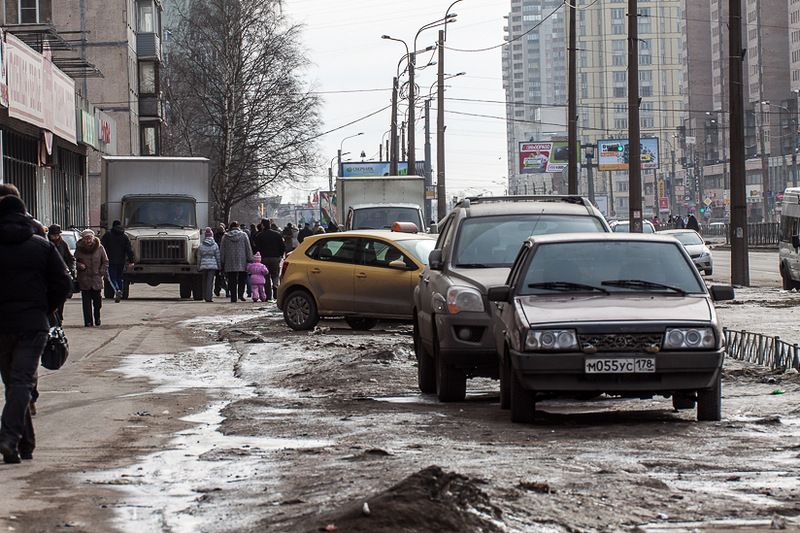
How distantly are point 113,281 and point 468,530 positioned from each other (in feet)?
90.4

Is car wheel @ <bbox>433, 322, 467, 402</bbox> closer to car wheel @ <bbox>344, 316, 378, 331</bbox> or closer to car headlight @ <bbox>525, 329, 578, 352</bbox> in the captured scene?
car headlight @ <bbox>525, 329, 578, 352</bbox>

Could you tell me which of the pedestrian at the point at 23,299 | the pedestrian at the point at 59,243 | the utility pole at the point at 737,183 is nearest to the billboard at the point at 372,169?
the utility pole at the point at 737,183

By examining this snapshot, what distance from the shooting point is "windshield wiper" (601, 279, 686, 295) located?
39.0ft

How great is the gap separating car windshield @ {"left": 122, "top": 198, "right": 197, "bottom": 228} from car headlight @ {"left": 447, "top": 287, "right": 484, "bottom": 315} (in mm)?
24277

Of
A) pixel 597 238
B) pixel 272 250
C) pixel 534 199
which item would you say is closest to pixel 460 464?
pixel 597 238

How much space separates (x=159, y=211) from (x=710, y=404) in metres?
26.8

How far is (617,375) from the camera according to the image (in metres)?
11.1

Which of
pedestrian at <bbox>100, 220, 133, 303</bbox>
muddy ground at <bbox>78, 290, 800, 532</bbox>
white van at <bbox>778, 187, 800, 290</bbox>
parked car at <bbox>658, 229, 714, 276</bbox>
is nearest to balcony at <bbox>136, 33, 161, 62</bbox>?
parked car at <bbox>658, 229, 714, 276</bbox>

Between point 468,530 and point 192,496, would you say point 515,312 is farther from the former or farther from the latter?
point 468,530

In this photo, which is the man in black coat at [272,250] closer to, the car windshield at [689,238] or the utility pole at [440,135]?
the car windshield at [689,238]

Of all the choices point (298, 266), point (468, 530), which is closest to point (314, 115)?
point (298, 266)

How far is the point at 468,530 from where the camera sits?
6.56 m

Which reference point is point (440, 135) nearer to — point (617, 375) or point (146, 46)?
point (146, 46)

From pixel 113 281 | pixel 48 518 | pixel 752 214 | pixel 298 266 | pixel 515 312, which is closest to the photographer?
pixel 48 518
